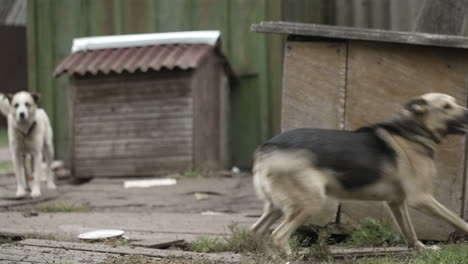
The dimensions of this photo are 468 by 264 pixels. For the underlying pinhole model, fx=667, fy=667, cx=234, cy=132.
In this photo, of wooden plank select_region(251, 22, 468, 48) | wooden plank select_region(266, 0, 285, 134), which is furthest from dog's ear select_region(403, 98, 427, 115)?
wooden plank select_region(266, 0, 285, 134)

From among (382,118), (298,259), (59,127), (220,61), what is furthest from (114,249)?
(59,127)

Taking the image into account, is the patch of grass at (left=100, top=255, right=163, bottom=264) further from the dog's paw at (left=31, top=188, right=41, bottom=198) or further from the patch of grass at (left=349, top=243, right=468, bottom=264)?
the dog's paw at (left=31, top=188, right=41, bottom=198)

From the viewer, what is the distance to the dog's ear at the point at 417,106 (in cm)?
522

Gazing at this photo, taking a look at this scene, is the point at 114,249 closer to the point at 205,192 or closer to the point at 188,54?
the point at 205,192

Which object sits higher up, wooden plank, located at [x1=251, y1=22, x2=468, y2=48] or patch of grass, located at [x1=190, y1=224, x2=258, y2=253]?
wooden plank, located at [x1=251, y1=22, x2=468, y2=48]

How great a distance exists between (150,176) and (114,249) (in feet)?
19.3

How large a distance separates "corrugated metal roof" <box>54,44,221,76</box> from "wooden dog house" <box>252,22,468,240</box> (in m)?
4.48

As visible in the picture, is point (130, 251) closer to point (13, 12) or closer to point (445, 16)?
point (445, 16)

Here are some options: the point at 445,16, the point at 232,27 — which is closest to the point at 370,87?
the point at 445,16

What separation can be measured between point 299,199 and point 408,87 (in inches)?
82.0

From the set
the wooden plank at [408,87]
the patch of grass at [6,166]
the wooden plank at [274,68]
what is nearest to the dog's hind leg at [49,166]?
the patch of grass at [6,166]

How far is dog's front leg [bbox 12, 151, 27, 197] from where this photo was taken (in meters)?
9.16

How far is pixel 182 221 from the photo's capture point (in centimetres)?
712

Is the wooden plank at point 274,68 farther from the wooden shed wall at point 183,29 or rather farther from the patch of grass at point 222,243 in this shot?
the patch of grass at point 222,243
